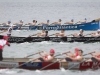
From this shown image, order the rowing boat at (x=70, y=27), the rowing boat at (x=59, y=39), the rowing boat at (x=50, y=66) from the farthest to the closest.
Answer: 1. the rowing boat at (x=70, y=27)
2. the rowing boat at (x=59, y=39)
3. the rowing boat at (x=50, y=66)

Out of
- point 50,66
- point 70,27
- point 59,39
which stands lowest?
point 50,66

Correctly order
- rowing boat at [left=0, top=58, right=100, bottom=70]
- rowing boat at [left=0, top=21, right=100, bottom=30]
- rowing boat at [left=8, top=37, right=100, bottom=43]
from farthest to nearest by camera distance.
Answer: rowing boat at [left=0, top=21, right=100, bottom=30] < rowing boat at [left=8, top=37, right=100, bottom=43] < rowing boat at [left=0, top=58, right=100, bottom=70]

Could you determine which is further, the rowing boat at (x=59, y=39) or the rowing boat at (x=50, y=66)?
the rowing boat at (x=59, y=39)

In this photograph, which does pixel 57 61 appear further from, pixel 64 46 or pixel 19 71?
pixel 64 46

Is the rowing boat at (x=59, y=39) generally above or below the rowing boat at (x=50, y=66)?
above

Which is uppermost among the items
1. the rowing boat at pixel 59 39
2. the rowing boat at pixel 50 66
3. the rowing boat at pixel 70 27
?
the rowing boat at pixel 70 27

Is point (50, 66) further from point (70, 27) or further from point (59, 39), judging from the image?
point (70, 27)

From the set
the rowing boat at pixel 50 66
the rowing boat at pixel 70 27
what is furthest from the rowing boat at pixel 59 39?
the rowing boat at pixel 50 66

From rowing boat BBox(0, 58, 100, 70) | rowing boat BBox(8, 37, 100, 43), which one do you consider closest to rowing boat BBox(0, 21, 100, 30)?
rowing boat BBox(8, 37, 100, 43)

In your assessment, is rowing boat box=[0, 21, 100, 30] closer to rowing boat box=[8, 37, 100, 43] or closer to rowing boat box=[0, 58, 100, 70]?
rowing boat box=[8, 37, 100, 43]

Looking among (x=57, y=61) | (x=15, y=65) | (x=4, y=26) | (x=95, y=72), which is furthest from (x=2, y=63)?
(x=4, y=26)

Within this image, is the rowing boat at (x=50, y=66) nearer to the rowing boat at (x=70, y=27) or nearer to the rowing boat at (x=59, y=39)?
the rowing boat at (x=59, y=39)

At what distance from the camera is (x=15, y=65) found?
27.0 m

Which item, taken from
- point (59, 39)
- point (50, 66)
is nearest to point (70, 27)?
point (59, 39)
